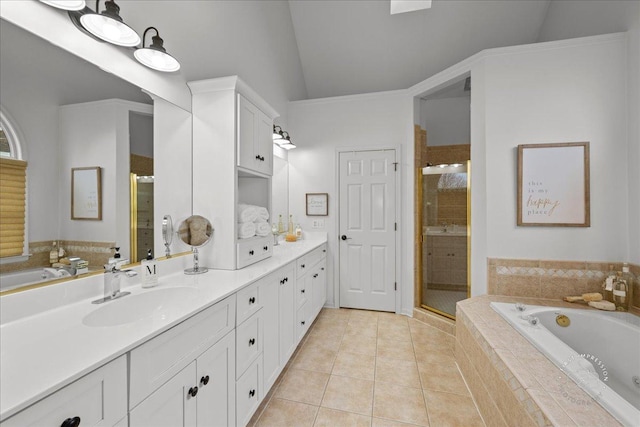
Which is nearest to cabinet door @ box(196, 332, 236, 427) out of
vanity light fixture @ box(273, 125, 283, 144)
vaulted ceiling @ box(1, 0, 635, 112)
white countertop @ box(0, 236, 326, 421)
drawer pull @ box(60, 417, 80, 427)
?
white countertop @ box(0, 236, 326, 421)

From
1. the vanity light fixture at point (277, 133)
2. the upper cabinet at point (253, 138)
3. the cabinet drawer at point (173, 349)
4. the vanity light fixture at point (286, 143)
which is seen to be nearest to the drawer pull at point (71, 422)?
the cabinet drawer at point (173, 349)

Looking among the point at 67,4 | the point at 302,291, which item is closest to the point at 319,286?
the point at 302,291

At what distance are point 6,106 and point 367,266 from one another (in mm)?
3209

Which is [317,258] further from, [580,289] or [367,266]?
[580,289]

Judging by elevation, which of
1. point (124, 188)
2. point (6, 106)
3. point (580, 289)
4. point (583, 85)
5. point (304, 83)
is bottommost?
point (580, 289)

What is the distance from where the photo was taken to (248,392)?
1495 millimetres

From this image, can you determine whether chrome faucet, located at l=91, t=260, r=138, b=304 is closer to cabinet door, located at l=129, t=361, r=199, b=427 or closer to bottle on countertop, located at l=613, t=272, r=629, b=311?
cabinet door, located at l=129, t=361, r=199, b=427

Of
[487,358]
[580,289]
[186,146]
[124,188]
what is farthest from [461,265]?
[124,188]

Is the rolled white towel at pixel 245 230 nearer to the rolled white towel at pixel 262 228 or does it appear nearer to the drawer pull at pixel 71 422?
the rolled white towel at pixel 262 228

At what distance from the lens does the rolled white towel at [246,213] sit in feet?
6.22

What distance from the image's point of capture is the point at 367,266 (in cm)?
339

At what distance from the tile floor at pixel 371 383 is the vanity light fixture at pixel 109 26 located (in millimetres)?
2273

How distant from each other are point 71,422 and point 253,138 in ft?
5.82

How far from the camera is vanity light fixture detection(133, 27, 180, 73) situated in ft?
4.72
